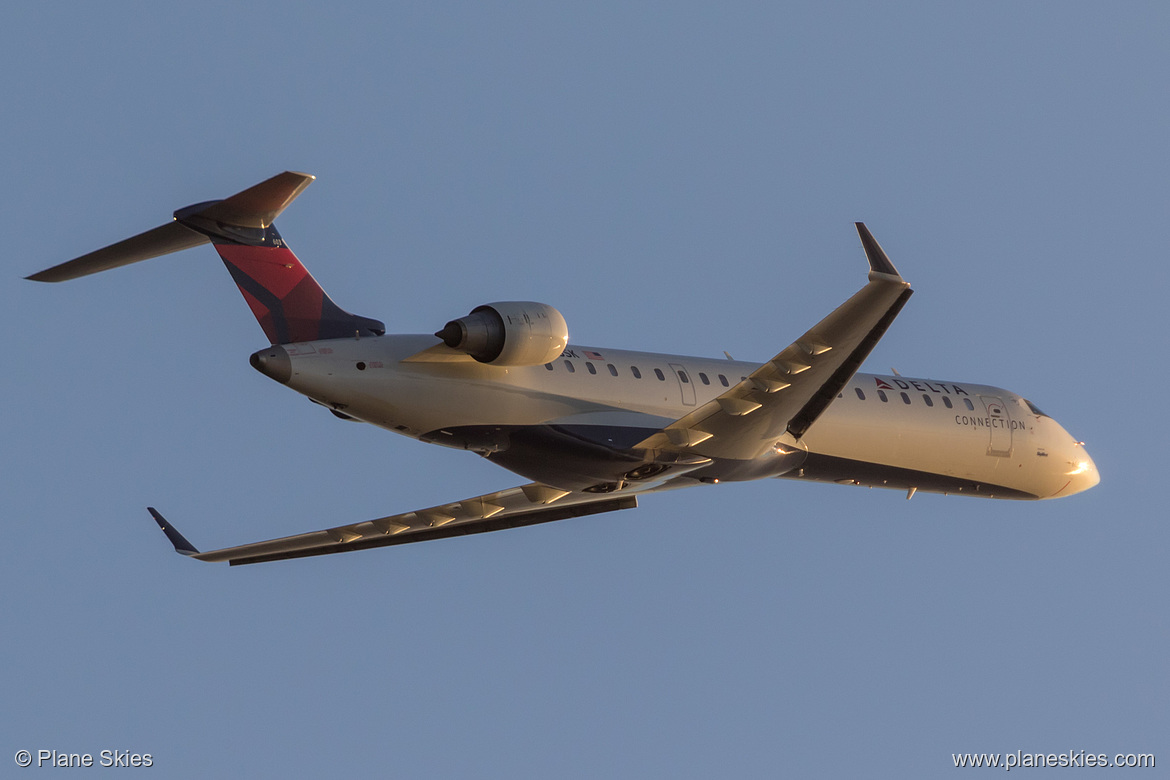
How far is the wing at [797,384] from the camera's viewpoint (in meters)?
17.4

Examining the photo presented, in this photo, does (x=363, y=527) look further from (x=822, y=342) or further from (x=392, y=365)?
(x=822, y=342)

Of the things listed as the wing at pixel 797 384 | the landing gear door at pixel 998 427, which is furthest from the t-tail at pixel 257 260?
the landing gear door at pixel 998 427

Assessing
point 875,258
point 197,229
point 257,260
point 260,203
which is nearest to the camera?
point 875,258

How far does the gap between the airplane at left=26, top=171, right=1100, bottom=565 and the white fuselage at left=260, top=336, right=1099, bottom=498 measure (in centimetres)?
3

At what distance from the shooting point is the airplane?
18438mm

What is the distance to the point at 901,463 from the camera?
78.1 ft

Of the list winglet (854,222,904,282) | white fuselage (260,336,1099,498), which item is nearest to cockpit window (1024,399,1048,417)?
white fuselage (260,336,1099,498)

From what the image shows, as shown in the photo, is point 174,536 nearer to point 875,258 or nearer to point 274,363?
point 274,363

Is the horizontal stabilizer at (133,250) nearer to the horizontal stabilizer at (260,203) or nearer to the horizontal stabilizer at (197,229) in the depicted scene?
the horizontal stabilizer at (197,229)

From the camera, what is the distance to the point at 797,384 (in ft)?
63.7

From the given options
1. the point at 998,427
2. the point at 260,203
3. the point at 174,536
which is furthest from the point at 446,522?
the point at 998,427

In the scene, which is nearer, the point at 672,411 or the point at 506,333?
the point at 506,333

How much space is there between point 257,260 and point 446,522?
666 cm

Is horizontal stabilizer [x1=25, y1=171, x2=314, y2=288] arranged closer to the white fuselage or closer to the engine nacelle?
the white fuselage
